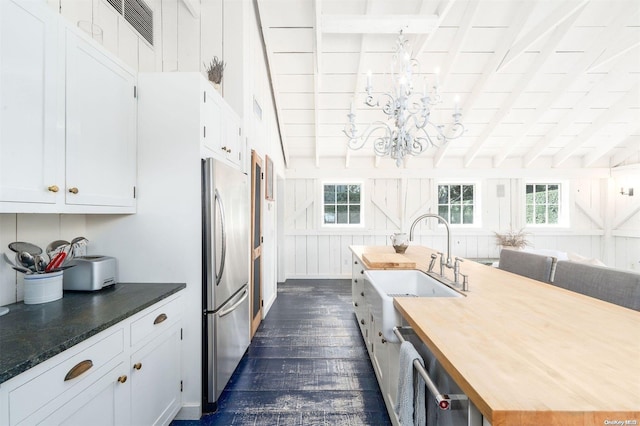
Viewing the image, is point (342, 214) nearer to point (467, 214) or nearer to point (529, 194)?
point (467, 214)

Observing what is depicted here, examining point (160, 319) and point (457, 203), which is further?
point (457, 203)

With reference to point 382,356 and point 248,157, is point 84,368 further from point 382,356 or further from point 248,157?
point 248,157

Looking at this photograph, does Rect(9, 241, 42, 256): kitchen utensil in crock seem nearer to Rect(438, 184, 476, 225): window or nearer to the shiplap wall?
the shiplap wall

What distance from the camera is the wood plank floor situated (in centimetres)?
181

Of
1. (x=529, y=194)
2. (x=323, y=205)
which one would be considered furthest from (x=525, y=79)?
(x=323, y=205)

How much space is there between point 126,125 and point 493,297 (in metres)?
2.26

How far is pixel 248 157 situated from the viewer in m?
2.85

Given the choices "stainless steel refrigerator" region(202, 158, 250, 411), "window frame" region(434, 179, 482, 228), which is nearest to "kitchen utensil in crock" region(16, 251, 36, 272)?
"stainless steel refrigerator" region(202, 158, 250, 411)

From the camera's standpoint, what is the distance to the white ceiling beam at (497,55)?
2871 millimetres

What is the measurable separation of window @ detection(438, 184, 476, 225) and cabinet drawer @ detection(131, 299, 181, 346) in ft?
17.5

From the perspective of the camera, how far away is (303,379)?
2195mm

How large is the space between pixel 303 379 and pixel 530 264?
192 centimetres

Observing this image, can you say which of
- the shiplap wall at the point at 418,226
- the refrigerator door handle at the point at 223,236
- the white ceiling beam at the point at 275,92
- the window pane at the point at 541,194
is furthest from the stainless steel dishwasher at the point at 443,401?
the window pane at the point at 541,194

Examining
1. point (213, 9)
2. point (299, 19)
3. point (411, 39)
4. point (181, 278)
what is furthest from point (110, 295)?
point (411, 39)
